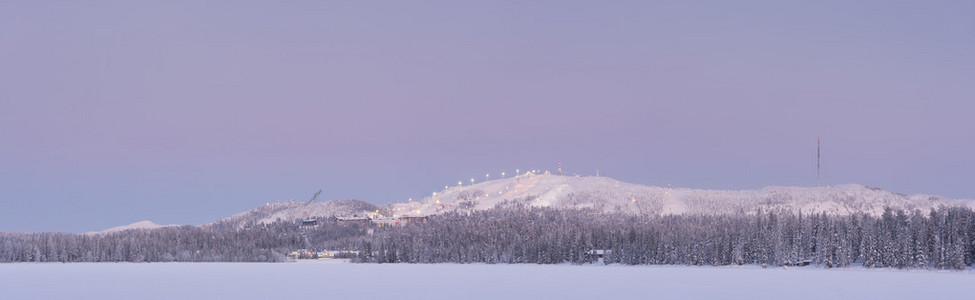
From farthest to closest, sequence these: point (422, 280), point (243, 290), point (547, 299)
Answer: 1. point (422, 280)
2. point (243, 290)
3. point (547, 299)

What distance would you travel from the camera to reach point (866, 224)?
175 metres

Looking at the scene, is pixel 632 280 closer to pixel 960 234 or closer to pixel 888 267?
pixel 888 267

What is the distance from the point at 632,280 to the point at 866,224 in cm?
8046

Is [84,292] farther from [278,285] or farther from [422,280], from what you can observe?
[422,280]

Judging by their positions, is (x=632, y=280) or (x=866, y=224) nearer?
(x=632, y=280)

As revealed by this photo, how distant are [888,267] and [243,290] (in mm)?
117227

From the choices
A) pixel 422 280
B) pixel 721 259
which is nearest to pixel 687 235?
pixel 721 259

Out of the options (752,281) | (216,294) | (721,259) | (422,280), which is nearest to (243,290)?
(216,294)

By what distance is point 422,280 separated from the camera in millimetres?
116875

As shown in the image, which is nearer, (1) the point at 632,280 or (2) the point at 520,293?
(2) the point at 520,293

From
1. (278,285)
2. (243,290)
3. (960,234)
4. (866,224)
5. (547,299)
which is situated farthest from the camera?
(866,224)

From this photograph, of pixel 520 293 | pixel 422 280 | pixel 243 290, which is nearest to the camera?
pixel 520 293

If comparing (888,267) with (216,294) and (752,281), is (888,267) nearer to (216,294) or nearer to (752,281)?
(752,281)

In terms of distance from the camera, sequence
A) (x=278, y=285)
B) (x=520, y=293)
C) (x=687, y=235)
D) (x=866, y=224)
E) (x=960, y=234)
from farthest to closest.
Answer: (x=687, y=235) → (x=866, y=224) → (x=960, y=234) → (x=278, y=285) → (x=520, y=293)
